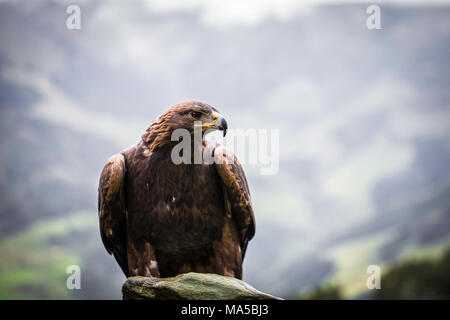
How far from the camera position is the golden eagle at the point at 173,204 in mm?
3109

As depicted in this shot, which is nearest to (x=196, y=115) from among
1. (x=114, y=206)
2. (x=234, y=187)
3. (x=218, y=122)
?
(x=218, y=122)

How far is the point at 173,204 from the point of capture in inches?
123

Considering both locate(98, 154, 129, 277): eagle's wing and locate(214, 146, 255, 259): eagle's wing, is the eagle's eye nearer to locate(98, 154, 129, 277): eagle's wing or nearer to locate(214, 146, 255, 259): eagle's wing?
locate(214, 146, 255, 259): eagle's wing

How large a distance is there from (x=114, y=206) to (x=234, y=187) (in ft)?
3.13

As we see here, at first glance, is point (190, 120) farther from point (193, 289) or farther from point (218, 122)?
point (193, 289)

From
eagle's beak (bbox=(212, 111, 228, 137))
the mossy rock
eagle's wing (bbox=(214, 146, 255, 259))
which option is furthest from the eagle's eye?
the mossy rock

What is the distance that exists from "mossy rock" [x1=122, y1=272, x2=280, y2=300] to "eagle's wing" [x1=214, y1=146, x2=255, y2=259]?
0.67m

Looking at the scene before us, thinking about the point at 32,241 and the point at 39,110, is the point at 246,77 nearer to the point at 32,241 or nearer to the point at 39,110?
the point at 39,110

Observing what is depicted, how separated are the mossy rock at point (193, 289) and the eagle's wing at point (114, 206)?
594 millimetres

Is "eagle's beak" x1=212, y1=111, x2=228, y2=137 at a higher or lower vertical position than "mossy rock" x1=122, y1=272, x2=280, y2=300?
higher

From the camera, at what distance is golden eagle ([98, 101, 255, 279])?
10.2 feet

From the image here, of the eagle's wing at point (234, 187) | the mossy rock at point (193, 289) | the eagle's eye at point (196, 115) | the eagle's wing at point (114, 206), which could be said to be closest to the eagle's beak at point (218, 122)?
the eagle's eye at point (196, 115)

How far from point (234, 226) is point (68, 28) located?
22.6ft
